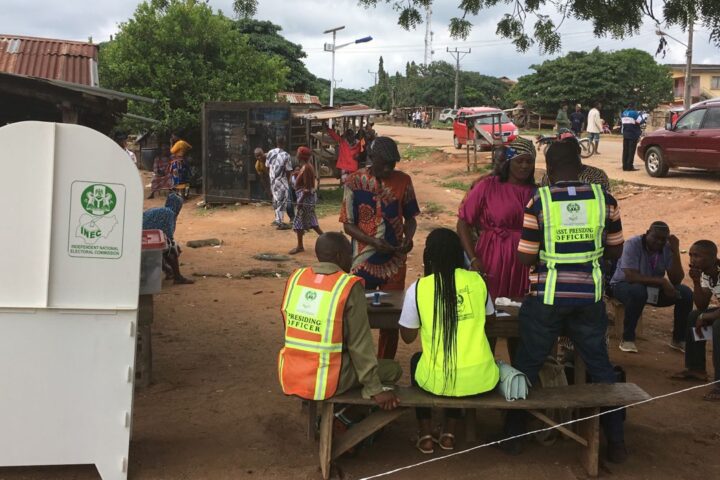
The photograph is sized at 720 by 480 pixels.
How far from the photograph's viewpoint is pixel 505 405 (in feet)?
11.9

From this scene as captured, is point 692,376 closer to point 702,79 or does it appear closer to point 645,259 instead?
point 645,259

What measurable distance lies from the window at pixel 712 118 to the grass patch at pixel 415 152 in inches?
460

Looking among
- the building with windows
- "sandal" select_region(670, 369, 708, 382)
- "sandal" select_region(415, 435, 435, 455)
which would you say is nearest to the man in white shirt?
"sandal" select_region(670, 369, 708, 382)

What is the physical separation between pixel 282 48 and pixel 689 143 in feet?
92.8

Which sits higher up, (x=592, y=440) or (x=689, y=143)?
(x=689, y=143)

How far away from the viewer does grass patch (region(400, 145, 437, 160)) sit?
25.6 meters

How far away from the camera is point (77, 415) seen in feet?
11.9

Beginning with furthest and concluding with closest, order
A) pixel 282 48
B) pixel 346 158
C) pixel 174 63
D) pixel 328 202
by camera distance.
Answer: pixel 282 48, pixel 174 63, pixel 328 202, pixel 346 158

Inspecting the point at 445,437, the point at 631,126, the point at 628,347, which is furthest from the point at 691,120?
the point at 445,437

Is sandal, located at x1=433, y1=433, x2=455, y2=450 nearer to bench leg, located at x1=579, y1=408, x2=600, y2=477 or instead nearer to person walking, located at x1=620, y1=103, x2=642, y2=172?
bench leg, located at x1=579, y1=408, x2=600, y2=477

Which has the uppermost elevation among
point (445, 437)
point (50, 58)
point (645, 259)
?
point (50, 58)

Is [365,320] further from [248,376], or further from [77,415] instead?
[248,376]

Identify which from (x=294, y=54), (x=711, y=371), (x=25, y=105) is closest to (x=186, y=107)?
(x=25, y=105)

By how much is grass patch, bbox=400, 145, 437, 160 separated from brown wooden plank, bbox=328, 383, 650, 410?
71.7ft
